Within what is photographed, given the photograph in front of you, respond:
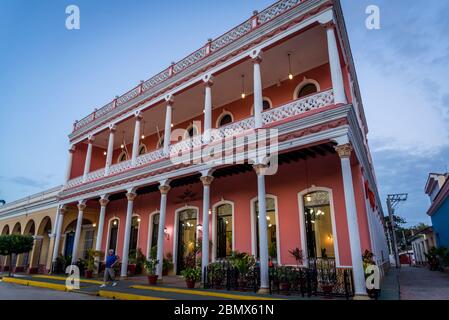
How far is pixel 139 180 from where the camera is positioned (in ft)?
44.9

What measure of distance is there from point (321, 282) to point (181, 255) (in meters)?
7.86

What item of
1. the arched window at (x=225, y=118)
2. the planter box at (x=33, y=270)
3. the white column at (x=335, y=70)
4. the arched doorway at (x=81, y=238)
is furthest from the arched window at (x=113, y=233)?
the white column at (x=335, y=70)

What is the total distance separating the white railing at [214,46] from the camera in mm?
10938

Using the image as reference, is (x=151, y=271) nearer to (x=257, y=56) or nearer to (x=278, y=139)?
(x=278, y=139)

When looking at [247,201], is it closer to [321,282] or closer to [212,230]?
[212,230]

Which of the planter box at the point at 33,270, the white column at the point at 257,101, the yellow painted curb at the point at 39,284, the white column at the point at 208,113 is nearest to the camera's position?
the white column at the point at 257,101

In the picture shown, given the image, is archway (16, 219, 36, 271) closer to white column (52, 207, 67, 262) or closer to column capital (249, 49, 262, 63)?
white column (52, 207, 67, 262)

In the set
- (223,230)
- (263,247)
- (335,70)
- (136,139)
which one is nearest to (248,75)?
(335,70)

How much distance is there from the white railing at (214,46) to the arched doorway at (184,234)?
649 cm

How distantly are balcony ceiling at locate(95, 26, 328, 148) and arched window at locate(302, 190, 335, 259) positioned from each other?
5243 mm

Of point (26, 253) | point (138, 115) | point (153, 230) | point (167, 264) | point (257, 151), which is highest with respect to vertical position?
point (138, 115)

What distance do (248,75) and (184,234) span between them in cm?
812

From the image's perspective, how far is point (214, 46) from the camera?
499 inches

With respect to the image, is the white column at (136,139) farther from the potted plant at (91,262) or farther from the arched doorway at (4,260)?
the arched doorway at (4,260)
